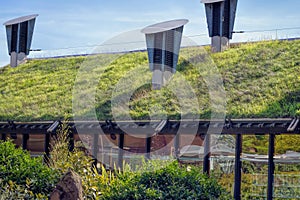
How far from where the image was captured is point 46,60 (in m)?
20.6

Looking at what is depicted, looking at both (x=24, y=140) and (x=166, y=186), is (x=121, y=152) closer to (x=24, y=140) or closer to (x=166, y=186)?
(x=24, y=140)

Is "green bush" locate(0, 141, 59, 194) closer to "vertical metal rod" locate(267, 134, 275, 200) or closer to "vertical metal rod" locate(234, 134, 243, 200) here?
"vertical metal rod" locate(234, 134, 243, 200)

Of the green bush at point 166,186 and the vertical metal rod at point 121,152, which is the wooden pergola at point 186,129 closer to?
the vertical metal rod at point 121,152

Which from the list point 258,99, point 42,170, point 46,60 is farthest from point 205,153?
point 46,60

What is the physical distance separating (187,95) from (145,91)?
4.39 feet

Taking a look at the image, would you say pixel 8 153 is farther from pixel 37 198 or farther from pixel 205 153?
pixel 205 153

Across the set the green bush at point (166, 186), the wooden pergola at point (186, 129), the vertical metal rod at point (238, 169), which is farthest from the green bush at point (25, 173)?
the vertical metal rod at point (238, 169)

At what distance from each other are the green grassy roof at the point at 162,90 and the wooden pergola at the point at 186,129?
316 mm

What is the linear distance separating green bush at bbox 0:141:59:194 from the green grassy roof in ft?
11.0

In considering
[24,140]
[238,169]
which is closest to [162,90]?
[238,169]

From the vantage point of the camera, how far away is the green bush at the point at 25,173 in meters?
9.95

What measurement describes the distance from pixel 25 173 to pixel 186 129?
3.58 meters

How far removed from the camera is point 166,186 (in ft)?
28.5

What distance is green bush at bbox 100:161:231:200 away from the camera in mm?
8484
